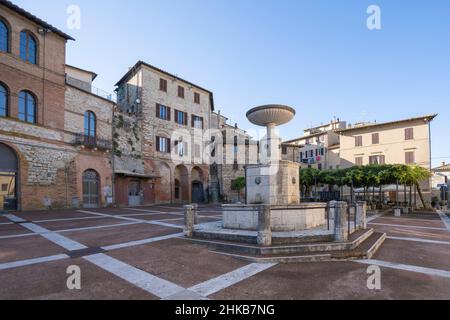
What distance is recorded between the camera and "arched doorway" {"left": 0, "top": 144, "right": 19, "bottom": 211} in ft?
56.3

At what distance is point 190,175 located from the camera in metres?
32.0

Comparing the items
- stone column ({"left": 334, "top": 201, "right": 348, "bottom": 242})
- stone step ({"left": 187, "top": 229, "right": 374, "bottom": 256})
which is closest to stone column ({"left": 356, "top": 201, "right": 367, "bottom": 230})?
stone column ({"left": 334, "top": 201, "right": 348, "bottom": 242})

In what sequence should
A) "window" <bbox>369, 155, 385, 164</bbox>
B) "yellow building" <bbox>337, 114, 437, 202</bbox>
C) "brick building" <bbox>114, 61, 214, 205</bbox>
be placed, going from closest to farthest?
1. "brick building" <bbox>114, 61, 214, 205</bbox>
2. "yellow building" <bbox>337, 114, 437, 202</bbox>
3. "window" <bbox>369, 155, 385, 164</bbox>

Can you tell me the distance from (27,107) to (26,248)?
15669 millimetres

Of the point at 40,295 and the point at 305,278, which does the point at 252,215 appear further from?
the point at 40,295

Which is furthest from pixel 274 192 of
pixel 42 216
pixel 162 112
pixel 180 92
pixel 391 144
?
pixel 391 144

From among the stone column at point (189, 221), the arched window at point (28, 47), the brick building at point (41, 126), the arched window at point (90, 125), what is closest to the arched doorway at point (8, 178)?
the brick building at point (41, 126)

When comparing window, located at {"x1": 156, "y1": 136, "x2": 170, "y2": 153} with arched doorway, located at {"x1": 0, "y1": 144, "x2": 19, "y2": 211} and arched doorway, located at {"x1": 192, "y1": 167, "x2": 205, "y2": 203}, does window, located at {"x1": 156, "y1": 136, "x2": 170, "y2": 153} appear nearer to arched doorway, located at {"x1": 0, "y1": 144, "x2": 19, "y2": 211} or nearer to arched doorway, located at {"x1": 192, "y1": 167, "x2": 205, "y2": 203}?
arched doorway, located at {"x1": 192, "y1": 167, "x2": 205, "y2": 203}

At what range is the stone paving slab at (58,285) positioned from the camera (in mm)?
4332

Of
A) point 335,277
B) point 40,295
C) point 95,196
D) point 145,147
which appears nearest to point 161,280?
point 40,295

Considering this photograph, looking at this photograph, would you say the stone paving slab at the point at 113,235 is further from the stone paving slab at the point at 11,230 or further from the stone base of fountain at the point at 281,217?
the stone base of fountain at the point at 281,217

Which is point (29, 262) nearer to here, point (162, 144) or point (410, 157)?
point (162, 144)

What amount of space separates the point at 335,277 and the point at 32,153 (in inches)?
841

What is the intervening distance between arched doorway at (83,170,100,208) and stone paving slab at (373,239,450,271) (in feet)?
73.8
